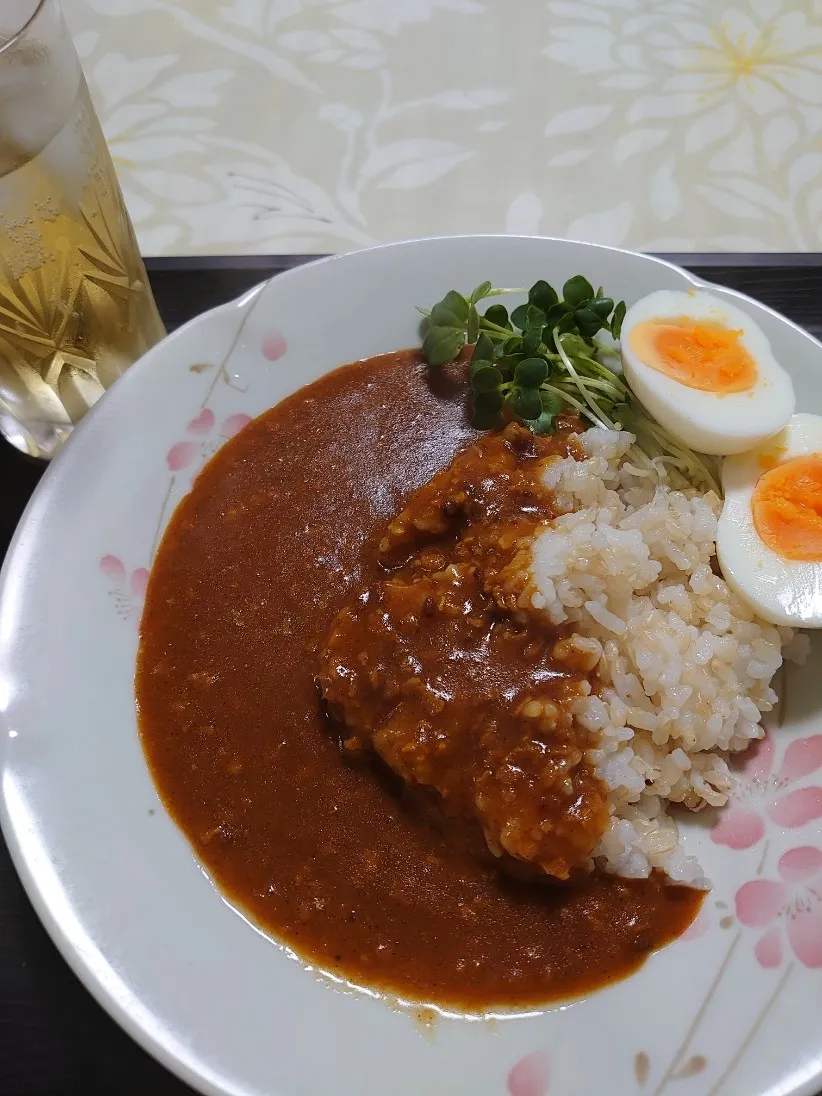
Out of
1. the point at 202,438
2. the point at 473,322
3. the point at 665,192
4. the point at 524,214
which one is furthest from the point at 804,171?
the point at 202,438

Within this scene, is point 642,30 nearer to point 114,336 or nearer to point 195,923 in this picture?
point 114,336

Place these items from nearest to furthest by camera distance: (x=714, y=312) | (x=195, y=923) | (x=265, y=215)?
(x=195, y=923) → (x=714, y=312) → (x=265, y=215)

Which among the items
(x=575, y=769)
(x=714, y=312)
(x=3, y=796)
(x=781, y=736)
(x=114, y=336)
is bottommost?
(x=781, y=736)

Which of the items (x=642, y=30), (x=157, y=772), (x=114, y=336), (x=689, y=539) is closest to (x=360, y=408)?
(x=114, y=336)

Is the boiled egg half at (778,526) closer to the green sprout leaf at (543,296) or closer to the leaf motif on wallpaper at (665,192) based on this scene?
the green sprout leaf at (543,296)

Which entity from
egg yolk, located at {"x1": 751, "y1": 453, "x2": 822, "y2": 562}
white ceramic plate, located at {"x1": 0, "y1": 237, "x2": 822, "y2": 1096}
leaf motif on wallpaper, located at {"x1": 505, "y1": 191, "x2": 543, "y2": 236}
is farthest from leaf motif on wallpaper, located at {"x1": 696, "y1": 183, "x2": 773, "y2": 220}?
egg yolk, located at {"x1": 751, "y1": 453, "x2": 822, "y2": 562}

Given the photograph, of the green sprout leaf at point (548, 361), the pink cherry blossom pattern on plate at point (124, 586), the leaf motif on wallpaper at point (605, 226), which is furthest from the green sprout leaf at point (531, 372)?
the pink cherry blossom pattern on plate at point (124, 586)

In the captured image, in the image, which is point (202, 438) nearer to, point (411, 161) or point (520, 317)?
point (520, 317)
